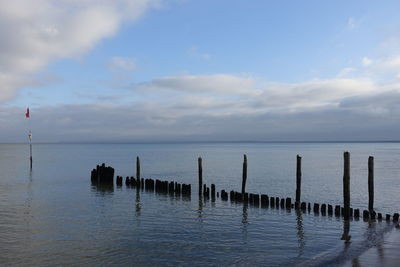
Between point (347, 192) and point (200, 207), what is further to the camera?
point (200, 207)

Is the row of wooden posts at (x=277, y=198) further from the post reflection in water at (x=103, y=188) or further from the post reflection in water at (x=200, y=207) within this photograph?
the post reflection in water at (x=103, y=188)

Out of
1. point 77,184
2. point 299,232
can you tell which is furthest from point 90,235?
point 77,184

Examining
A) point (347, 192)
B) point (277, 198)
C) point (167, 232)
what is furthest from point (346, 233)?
point (167, 232)

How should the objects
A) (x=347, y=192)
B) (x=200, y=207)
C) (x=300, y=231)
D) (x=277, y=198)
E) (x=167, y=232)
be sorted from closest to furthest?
(x=167, y=232)
(x=300, y=231)
(x=347, y=192)
(x=277, y=198)
(x=200, y=207)

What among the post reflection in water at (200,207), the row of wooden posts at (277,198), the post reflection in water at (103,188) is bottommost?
the post reflection in water at (103,188)

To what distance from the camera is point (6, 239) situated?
53.5 feet

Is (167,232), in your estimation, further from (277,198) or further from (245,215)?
(277,198)

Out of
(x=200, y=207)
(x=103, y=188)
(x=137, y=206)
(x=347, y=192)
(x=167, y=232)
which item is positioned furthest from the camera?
(x=103, y=188)

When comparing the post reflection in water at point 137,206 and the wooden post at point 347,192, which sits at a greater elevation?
the wooden post at point 347,192

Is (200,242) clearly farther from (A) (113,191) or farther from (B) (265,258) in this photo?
(A) (113,191)

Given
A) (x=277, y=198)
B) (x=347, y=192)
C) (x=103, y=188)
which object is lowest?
(x=103, y=188)

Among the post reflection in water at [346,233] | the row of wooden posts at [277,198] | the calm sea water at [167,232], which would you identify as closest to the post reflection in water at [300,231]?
the calm sea water at [167,232]

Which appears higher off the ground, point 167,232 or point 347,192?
point 347,192

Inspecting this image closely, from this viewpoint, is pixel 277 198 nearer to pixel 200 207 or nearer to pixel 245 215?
pixel 245 215
